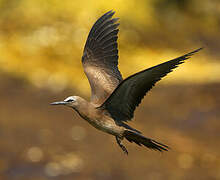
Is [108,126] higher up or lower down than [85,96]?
lower down

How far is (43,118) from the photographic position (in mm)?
21016

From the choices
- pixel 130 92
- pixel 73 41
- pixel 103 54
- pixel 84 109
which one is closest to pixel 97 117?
pixel 84 109

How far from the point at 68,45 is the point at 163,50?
499cm

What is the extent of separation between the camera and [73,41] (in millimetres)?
23297

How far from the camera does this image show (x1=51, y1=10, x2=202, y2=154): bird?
21.1 ft

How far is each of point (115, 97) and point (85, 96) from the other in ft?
49.5

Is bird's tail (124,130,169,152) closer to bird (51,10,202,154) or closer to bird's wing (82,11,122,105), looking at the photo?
bird (51,10,202,154)

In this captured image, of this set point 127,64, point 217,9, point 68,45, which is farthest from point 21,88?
point 217,9

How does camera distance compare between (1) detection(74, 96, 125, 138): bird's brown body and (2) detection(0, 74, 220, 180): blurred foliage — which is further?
(2) detection(0, 74, 220, 180): blurred foliage

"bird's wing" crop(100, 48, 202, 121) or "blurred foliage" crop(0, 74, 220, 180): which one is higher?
"blurred foliage" crop(0, 74, 220, 180)

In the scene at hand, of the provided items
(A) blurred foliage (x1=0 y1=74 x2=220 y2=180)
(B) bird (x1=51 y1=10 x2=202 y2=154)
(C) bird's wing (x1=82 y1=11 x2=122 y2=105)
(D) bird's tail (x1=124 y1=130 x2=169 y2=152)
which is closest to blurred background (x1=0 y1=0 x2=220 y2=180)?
(A) blurred foliage (x1=0 y1=74 x2=220 y2=180)

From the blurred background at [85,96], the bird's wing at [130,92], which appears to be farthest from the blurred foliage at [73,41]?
the bird's wing at [130,92]

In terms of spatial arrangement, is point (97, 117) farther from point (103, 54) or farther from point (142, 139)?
point (103, 54)

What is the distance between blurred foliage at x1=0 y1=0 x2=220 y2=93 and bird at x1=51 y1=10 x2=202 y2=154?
1388 centimetres
